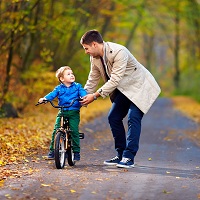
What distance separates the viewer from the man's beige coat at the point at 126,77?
27.2 ft

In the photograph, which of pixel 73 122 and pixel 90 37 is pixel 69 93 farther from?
pixel 90 37

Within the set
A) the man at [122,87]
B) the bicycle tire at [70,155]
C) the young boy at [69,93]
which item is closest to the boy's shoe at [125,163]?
the man at [122,87]

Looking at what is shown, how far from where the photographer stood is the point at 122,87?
27.8ft

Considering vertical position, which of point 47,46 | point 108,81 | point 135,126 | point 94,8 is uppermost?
point 94,8

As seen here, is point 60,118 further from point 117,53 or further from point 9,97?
point 9,97

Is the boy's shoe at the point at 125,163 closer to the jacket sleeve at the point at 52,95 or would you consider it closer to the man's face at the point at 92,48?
the jacket sleeve at the point at 52,95

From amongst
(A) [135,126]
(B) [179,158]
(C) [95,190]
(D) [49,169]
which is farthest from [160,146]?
(C) [95,190]

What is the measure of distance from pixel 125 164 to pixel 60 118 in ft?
3.60

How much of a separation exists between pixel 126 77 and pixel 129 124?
2.12 ft

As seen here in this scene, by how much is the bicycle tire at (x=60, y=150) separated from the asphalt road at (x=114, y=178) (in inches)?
4.8

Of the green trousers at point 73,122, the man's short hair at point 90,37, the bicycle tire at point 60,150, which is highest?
the man's short hair at point 90,37

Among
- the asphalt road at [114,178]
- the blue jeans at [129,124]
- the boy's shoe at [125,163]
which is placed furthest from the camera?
the blue jeans at [129,124]

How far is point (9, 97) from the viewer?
1644 centimetres

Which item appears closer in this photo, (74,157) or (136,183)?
Result: (136,183)
